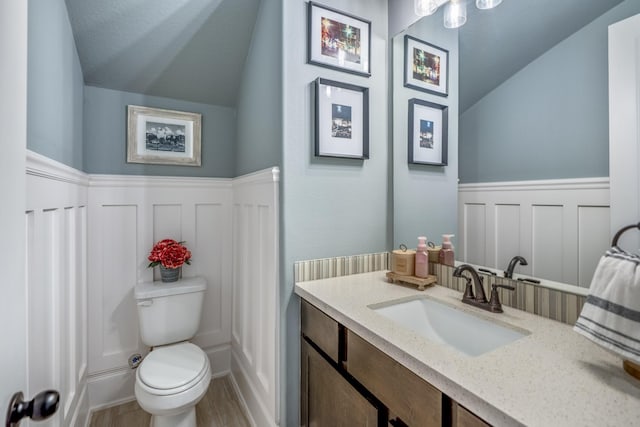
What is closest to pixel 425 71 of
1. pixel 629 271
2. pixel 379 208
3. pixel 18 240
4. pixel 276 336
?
pixel 379 208

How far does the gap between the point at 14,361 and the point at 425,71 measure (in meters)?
1.71

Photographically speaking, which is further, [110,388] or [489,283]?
[110,388]

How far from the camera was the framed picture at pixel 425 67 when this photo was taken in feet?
4.51

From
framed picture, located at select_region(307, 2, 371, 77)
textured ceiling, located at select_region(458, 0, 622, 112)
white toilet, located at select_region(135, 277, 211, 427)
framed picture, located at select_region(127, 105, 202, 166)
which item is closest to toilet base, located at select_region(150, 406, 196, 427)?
white toilet, located at select_region(135, 277, 211, 427)

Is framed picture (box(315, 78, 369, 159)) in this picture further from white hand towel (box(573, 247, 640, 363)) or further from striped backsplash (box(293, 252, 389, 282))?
white hand towel (box(573, 247, 640, 363))

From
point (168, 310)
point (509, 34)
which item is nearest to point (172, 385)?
point (168, 310)

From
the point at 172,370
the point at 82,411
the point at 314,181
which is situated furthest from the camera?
the point at 82,411

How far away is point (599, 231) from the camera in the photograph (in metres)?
0.87

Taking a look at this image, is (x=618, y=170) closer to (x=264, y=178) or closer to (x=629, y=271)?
(x=629, y=271)

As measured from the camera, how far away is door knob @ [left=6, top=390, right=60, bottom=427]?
0.53 metres

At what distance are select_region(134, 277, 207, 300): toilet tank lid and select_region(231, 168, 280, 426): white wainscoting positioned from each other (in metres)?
0.26

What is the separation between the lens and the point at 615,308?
0.65 metres

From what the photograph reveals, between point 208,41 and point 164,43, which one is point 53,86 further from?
point 208,41

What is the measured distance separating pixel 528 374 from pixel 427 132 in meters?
1.10
